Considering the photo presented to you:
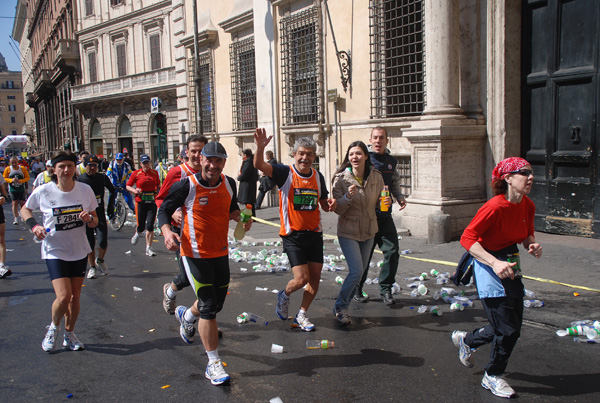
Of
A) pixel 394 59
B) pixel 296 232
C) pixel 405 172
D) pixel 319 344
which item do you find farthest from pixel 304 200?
pixel 394 59

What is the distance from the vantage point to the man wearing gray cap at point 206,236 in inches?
164

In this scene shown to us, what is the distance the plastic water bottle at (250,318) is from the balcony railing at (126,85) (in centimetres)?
2930

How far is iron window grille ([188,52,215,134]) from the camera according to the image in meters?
20.1

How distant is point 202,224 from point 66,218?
5.53ft

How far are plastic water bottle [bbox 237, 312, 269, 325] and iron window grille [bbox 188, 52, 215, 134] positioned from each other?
15.3 meters

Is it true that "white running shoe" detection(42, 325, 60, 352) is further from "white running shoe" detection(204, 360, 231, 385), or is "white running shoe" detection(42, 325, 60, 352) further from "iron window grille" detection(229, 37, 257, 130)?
"iron window grille" detection(229, 37, 257, 130)

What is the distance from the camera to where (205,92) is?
2100cm

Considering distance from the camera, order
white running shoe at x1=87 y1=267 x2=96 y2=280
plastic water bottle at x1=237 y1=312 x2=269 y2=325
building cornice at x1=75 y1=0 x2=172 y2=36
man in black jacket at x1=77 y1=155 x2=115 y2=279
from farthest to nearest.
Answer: building cornice at x1=75 y1=0 x2=172 y2=36
man in black jacket at x1=77 y1=155 x2=115 y2=279
white running shoe at x1=87 y1=267 x2=96 y2=280
plastic water bottle at x1=237 y1=312 x2=269 y2=325

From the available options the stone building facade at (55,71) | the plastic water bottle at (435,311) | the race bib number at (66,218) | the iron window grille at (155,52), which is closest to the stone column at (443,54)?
the plastic water bottle at (435,311)

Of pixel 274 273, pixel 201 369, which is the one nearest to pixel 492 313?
pixel 201 369

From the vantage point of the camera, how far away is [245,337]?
520cm

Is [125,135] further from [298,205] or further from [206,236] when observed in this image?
[206,236]

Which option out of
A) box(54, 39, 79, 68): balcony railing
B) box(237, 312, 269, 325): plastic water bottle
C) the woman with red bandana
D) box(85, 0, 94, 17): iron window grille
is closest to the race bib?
box(237, 312, 269, 325): plastic water bottle

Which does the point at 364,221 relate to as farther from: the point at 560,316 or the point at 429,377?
the point at 560,316
